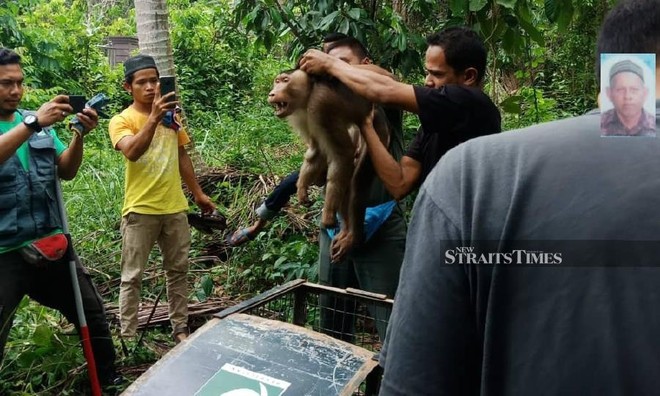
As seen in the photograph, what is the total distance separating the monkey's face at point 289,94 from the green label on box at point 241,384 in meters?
1.39

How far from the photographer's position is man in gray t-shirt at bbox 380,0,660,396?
0.82m

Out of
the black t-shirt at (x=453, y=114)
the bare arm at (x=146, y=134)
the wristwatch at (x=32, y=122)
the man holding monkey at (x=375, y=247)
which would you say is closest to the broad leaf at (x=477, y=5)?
the man holding monkey at (x=375, y=247)

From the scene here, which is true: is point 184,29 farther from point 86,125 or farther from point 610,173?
point 610,173

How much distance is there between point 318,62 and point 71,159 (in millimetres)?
1447

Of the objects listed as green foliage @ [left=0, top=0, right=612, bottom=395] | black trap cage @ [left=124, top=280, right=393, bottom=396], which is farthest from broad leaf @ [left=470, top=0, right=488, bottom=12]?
black trap cage @ [left=124, top=280, right=393, bottom=396]

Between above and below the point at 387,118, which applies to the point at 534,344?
below

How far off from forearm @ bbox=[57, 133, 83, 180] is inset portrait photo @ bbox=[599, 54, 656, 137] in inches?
110

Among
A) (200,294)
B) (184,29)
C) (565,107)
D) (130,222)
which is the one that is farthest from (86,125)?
(184,29)

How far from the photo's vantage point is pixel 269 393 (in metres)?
1.93

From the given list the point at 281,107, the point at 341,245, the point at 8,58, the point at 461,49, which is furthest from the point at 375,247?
the point at 8,58

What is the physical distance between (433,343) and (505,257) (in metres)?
0.16

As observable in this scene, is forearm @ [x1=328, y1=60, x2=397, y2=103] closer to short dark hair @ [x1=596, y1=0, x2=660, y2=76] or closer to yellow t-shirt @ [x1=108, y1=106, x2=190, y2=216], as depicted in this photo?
short dark hair @ [x1=596, y1=0, x2=660, y2=76]

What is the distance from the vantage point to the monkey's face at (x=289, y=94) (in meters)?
2.92

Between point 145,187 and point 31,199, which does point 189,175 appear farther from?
point 31,199
